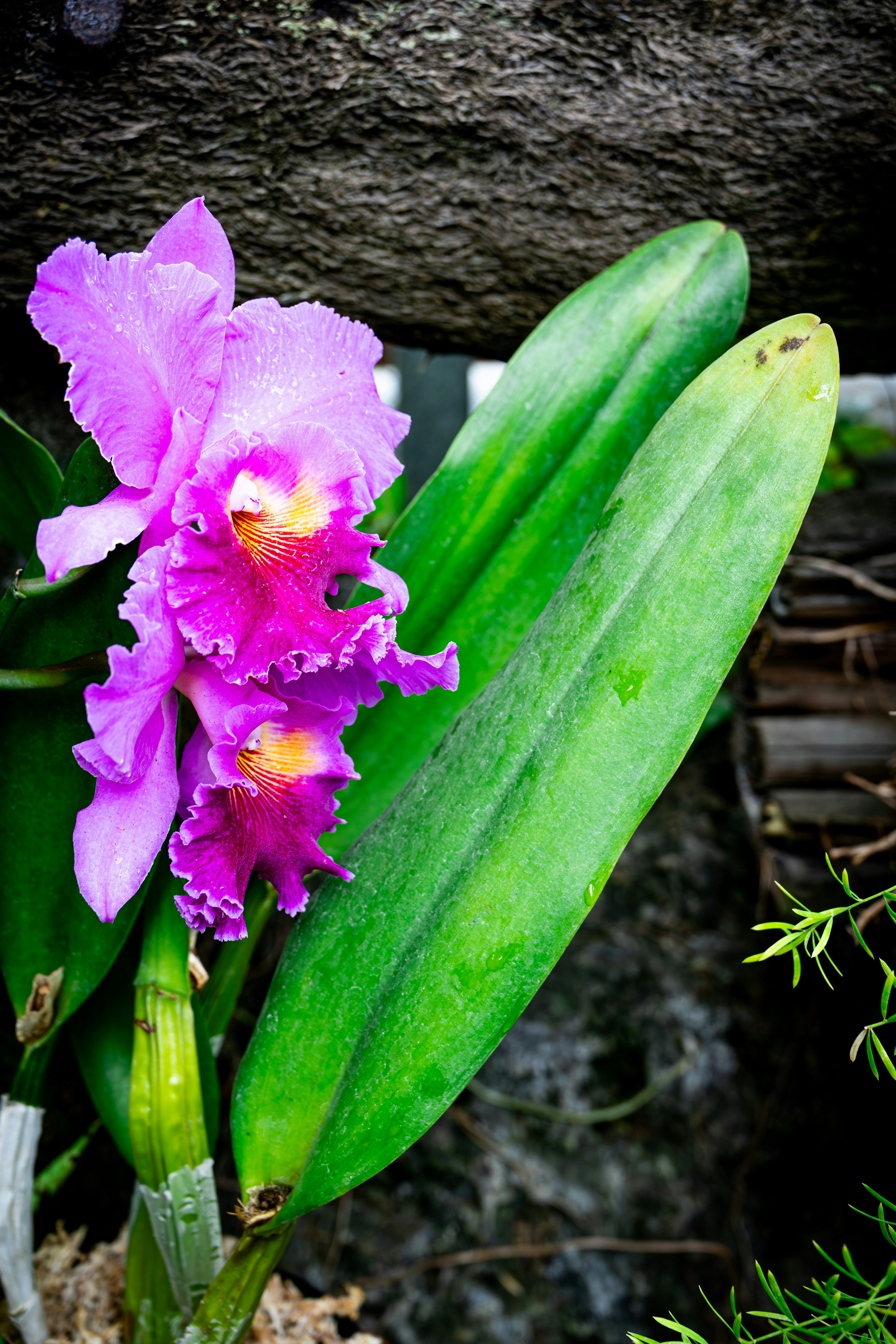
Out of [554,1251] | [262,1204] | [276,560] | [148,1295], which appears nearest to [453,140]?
[276,560]

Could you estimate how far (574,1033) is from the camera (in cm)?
117

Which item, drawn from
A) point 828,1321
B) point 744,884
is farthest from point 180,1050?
point 744,884

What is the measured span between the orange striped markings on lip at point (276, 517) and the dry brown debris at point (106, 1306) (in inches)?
21.7

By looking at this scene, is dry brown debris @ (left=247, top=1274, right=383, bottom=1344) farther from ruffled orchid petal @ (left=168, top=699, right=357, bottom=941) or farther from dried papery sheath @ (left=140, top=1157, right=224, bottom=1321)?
ruffled orchid petal @ (left=168, top=699, right=357, bottom=941)

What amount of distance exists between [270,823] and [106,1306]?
1.63 feet

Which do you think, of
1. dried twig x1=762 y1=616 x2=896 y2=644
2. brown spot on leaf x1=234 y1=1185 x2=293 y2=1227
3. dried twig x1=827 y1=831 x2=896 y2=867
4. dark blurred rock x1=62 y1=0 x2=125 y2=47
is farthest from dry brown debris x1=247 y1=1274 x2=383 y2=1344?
dark blurred rock x1=62 y1=0 x2=125 y2=47

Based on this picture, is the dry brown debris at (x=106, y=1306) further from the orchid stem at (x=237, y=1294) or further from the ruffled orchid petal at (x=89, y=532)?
the ruffled orchid petal at (x=89, y=532)

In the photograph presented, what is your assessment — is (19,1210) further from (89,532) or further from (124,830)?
(89,532)

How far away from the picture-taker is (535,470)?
0.69 m

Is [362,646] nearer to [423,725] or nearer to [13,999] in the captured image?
[423,725]

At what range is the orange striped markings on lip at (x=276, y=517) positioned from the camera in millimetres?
493

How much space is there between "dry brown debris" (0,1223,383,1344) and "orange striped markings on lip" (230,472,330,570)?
1.81ft

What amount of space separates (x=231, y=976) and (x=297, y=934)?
4.9 inches

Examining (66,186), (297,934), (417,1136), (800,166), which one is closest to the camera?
(417,1136)
